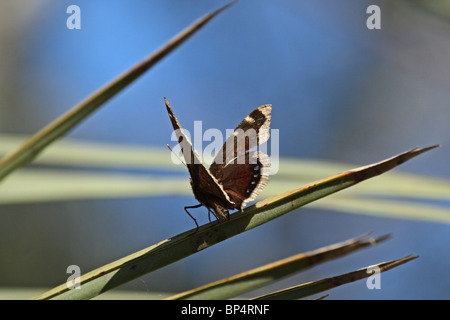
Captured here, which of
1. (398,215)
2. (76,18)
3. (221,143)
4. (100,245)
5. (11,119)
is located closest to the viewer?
(398,215)

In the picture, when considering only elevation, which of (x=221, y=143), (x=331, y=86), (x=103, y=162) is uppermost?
(x=331, y=86)

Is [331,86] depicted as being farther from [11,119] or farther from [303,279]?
[11,119]

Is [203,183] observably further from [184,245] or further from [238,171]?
[184,245]

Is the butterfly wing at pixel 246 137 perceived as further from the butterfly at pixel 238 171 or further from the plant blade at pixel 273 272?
the plant blade at pixel 273 272

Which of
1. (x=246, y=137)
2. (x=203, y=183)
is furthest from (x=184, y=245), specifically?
(x=246, y=137)

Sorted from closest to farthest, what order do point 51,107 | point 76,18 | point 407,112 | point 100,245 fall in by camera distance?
point 76,18
point 100,245
point 51,107
point 407,112

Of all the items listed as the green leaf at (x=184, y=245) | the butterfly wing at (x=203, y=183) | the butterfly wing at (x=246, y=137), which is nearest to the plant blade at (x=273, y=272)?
the green leaf at (x=184, y=245)
